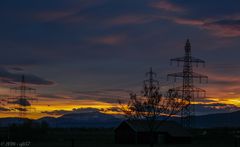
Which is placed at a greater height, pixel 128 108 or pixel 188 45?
pixel 188 45

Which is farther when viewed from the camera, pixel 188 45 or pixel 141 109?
pixel 188 45

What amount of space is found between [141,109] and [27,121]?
7315cm

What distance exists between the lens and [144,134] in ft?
282

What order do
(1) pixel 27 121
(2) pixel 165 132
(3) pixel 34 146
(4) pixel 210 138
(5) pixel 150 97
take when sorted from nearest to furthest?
(5) pixel 150 97
(3) pixel 34 146
(2) pixel 165 132
(4) pixel 210 138
(1) pixel 27 121

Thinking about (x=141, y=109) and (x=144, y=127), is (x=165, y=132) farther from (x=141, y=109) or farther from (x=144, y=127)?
(x=141, y=109)

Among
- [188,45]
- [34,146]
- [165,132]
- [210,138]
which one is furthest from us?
[210,138]

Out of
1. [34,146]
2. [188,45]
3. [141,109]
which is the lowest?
[34,146]

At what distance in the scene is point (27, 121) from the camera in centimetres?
11475

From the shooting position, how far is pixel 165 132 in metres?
88.9

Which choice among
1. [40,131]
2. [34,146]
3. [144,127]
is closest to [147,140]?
[144,127]

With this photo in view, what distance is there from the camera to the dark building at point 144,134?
8588cm

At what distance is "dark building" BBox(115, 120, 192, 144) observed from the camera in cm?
8588

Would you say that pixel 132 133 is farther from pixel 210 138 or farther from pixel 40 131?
pixel 40 131

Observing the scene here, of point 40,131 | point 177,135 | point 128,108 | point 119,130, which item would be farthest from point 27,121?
point 128,108
